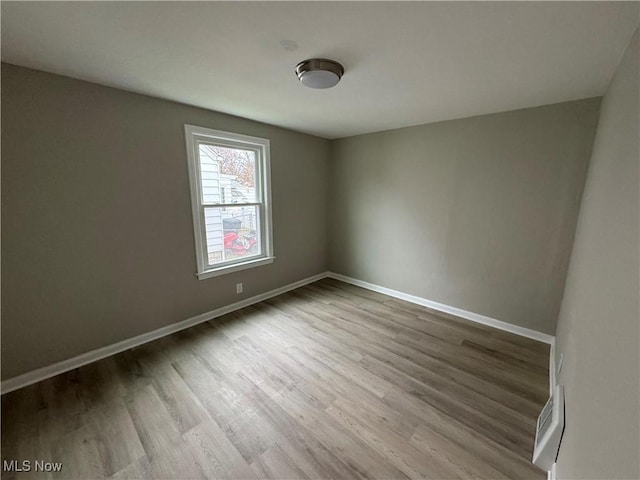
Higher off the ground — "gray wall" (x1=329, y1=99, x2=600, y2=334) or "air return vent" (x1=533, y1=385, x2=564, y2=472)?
"gray wall" (x1=329, y1=99, x2=600, y2=334)

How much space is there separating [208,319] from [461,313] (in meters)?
3.03

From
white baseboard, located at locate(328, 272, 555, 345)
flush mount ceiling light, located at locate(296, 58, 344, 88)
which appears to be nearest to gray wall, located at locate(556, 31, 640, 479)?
white baseboard, located at locate(328, 272, 555, 345)

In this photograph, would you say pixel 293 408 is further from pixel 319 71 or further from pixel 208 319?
pixel 319 71

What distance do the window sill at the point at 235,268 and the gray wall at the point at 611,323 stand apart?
301 centimetres

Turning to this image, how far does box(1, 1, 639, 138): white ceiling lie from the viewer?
1.16 meters

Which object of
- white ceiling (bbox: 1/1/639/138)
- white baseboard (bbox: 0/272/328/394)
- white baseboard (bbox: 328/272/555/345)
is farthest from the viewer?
white baseboard (bbox: 328/272/555/345)

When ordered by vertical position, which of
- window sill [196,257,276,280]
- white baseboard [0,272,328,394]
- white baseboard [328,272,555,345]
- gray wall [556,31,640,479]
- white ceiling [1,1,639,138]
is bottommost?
white baseboard [0,272,328,394]

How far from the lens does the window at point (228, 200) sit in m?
2.72

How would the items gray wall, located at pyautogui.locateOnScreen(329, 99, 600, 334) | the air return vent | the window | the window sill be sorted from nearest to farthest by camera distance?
the air return vent
gray wall, located at pyautogui.locateOnScreen(329, 99, 600, 334)
the window
the window sill

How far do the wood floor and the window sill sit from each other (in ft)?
1.97

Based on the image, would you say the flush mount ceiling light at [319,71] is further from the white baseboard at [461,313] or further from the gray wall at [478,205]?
the white baseboard at [461,313]

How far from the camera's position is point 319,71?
161 cm

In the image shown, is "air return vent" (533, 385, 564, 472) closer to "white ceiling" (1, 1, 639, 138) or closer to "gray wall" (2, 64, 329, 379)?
"white ceiling" (1, 1, 639, 138)

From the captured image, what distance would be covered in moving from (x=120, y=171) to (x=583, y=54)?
338cm
